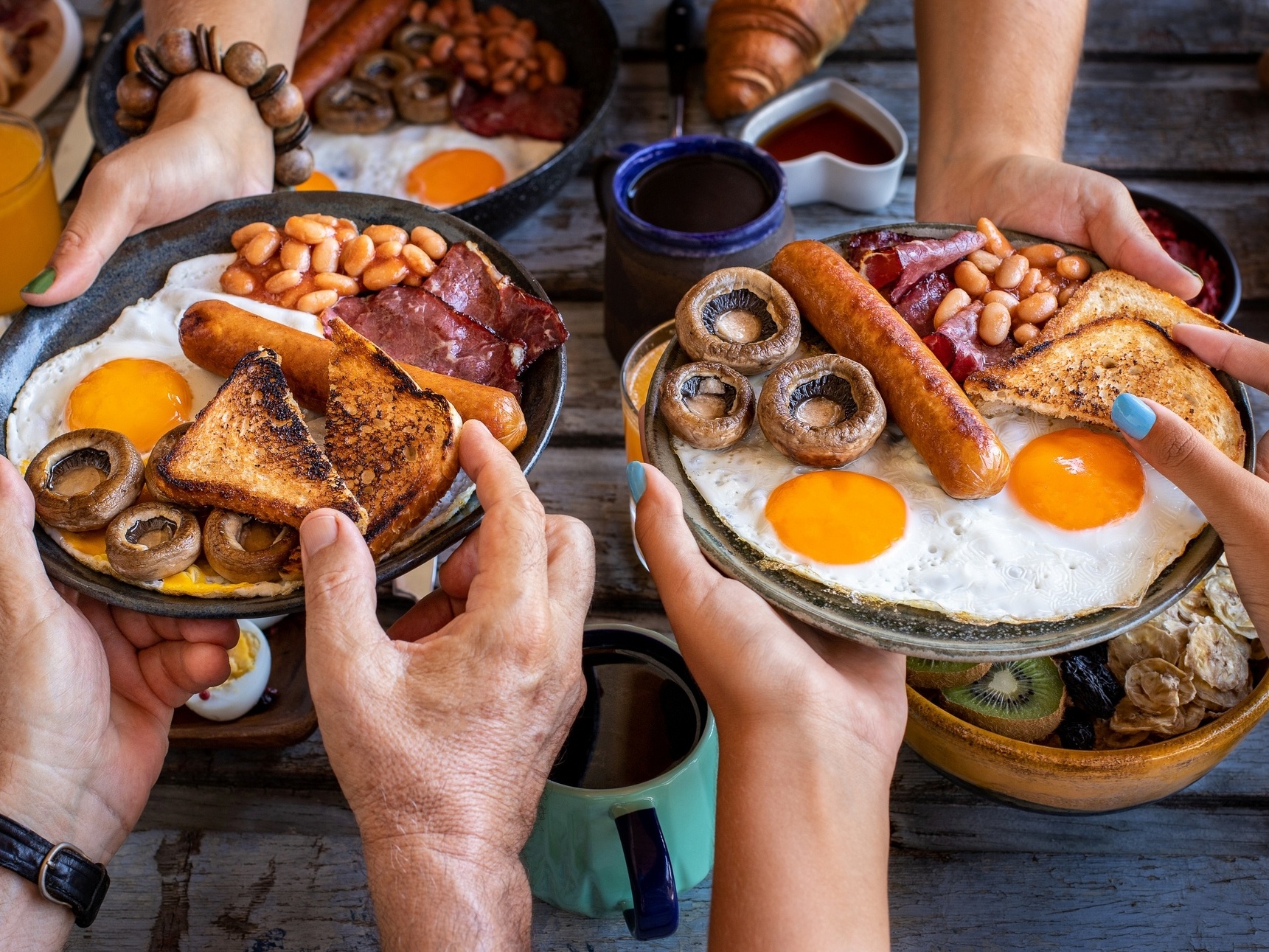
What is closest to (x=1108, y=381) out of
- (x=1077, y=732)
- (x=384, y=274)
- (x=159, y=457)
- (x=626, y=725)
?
(x=1077, y=732)

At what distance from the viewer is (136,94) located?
2.28 meters

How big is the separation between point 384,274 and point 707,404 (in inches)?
27.9

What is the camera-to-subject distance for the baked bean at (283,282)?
1.86 metres

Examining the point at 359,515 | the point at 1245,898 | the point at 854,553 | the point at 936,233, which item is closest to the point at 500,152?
the point at 936,233

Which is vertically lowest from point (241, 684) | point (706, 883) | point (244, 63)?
point (706, 883)

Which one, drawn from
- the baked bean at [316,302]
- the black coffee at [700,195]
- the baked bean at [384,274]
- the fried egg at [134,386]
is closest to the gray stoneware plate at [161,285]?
the fried egg at [134,386]

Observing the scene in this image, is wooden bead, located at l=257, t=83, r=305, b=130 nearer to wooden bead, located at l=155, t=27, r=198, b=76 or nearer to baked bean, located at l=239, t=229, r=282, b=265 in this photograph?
wooden bead, located at l=155, t=27, r=198, b=76

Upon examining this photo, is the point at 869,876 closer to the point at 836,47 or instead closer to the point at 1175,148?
the point at 1175,148

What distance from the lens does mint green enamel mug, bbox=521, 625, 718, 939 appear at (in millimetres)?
1367

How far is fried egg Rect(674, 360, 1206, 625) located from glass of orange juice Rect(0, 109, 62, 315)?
5.78 feet

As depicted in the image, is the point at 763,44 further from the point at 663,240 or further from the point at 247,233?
the point at 247,233

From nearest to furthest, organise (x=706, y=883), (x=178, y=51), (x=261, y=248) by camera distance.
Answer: (x=706, y=883), (x=261, y=248), (x=178, y=51)

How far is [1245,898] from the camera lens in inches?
65.0

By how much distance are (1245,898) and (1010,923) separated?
0.40 m
